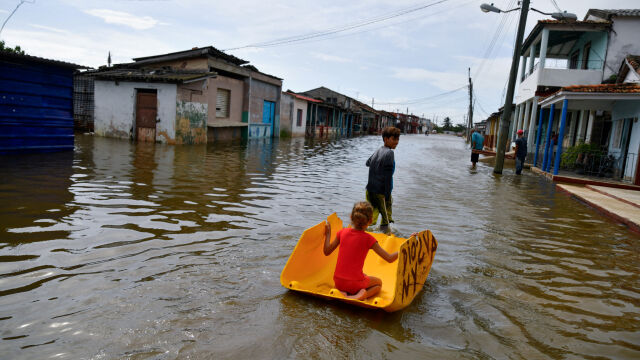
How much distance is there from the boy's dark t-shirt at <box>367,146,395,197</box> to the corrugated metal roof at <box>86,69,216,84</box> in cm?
1470

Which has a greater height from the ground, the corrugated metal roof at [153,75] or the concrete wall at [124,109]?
the corrugated metal roof at [153,75]

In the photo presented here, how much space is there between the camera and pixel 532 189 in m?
11.7

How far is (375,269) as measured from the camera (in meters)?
4.54

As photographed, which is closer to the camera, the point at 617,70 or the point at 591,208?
the point at 591,208

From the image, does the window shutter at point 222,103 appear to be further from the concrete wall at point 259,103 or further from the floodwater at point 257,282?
the floodwater at point 257,282

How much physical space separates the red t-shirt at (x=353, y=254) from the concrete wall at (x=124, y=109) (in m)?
16.8

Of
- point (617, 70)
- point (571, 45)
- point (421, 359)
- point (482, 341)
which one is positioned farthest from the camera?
point (571, 45)

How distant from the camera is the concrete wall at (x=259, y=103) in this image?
2644 cm

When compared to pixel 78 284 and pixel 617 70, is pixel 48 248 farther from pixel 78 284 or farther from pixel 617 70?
pixel 617 70

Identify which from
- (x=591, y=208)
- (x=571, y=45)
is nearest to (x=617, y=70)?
(x=571, y=45)

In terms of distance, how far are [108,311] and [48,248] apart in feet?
5.90

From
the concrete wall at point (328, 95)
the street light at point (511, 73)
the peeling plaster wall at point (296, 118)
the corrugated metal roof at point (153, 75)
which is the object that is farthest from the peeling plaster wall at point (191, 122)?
the concrete wall at point (328, 95)

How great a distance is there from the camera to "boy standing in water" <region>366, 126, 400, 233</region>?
566cm

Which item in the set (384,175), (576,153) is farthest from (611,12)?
(384,175)
